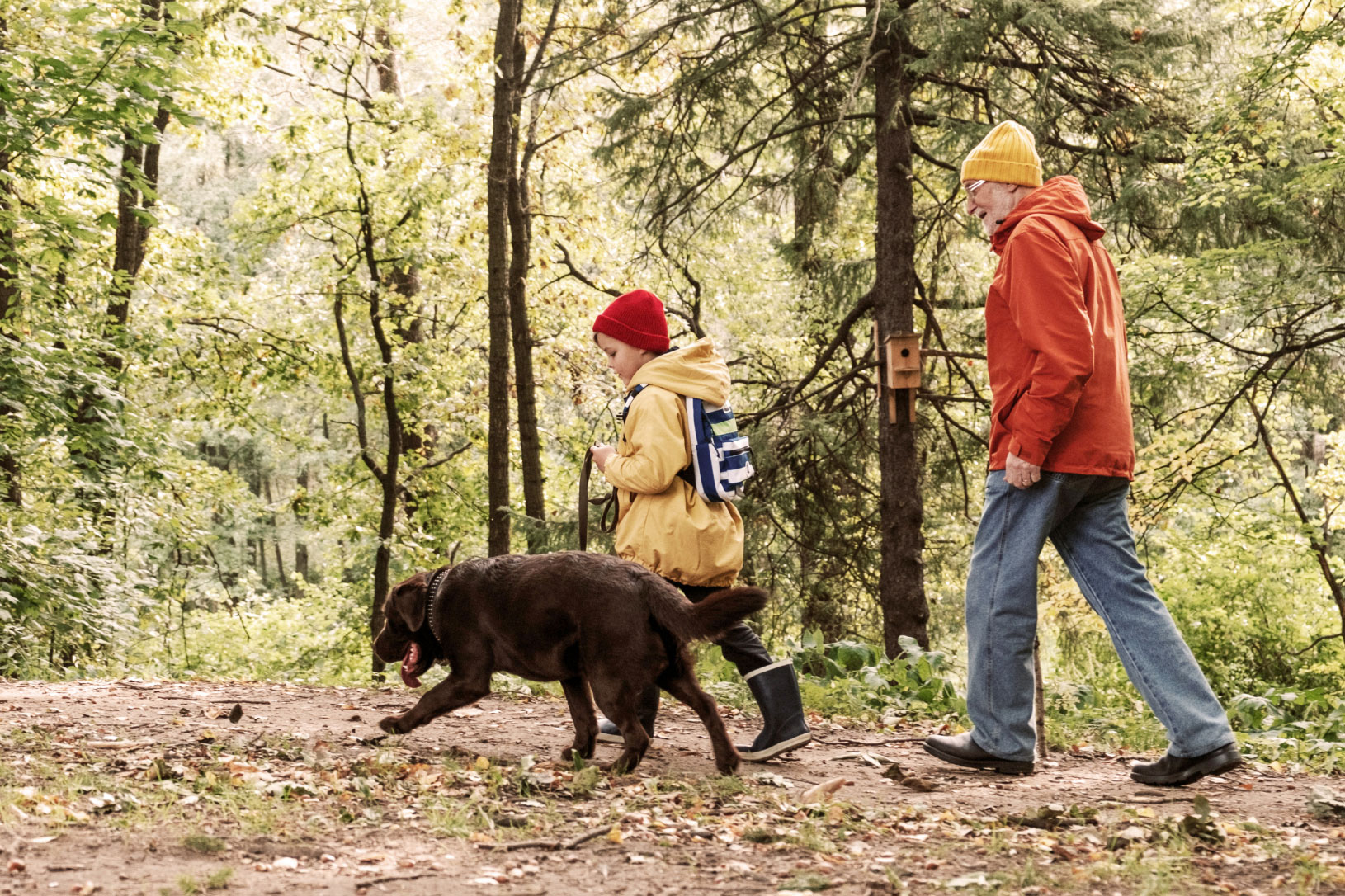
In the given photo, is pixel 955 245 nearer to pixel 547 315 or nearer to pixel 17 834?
pixel 547 315

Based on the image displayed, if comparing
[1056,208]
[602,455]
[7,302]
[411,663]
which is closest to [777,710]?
[602,455]

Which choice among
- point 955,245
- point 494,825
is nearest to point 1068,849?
point 494,825

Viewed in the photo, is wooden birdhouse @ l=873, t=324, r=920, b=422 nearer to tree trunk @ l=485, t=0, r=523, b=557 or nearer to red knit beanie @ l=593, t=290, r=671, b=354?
tree trunk @ l=485, t=0, r=523, b=557

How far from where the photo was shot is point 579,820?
12.2ft

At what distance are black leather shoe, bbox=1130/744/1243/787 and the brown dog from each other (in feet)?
5.34

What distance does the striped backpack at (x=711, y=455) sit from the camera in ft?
15.3

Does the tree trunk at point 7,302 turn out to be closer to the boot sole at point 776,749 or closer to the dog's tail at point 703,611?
the dog's tail at point 703,611

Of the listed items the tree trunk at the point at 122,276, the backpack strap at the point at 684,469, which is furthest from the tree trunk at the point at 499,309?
the backpack strap at the point at 684,469

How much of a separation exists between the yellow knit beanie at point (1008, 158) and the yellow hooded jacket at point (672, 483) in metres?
1.33

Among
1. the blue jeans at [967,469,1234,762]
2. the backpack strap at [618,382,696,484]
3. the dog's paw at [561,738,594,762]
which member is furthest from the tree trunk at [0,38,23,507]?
the blue jeans at [967,469,1234,762]

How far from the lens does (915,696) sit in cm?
675

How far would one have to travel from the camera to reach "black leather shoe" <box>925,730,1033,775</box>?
464 centimetres

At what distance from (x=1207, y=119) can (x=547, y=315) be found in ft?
34.0

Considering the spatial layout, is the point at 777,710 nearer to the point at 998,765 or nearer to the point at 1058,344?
the point at 998,765
